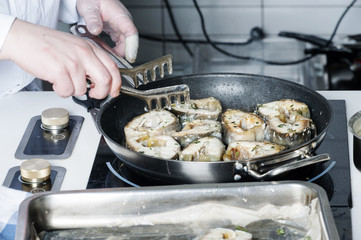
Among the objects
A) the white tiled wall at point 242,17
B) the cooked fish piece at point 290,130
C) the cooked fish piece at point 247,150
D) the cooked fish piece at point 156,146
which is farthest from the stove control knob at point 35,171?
the white tiled wall at point 242,17

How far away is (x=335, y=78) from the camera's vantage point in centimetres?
279

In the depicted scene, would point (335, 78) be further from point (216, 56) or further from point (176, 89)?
A: point (176, 89)

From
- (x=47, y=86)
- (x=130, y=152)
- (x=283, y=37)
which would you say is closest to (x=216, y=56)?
(x=283, y=37)

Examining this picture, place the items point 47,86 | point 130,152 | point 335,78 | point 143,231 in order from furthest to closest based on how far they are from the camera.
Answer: point 335,78 < point 47,86 < point 130,152 < point 143,231

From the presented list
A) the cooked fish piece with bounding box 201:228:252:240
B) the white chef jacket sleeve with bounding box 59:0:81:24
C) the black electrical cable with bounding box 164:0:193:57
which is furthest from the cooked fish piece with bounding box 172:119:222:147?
the black electrical cable with bounding box 164:0:193:57

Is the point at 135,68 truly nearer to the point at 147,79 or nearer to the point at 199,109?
the point at 147,79

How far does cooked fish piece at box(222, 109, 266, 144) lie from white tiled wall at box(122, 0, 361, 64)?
5.18 feet

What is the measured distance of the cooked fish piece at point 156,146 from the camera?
4.42 ft

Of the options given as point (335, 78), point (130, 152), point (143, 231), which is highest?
point (130, 152)

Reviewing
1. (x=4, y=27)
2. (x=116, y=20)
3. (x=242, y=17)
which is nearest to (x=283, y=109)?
(x=116, y=20)

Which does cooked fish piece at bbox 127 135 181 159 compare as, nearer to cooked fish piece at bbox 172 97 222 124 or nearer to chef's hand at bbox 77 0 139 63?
→ cooked fish piece at bbox 172 97 222 124

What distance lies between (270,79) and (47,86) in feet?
4.05

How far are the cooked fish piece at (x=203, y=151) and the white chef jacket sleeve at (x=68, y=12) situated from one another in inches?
27.1

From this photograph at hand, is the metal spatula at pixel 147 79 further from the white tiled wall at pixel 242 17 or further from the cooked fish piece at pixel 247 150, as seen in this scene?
the white tiled wall at pixel 242 17
